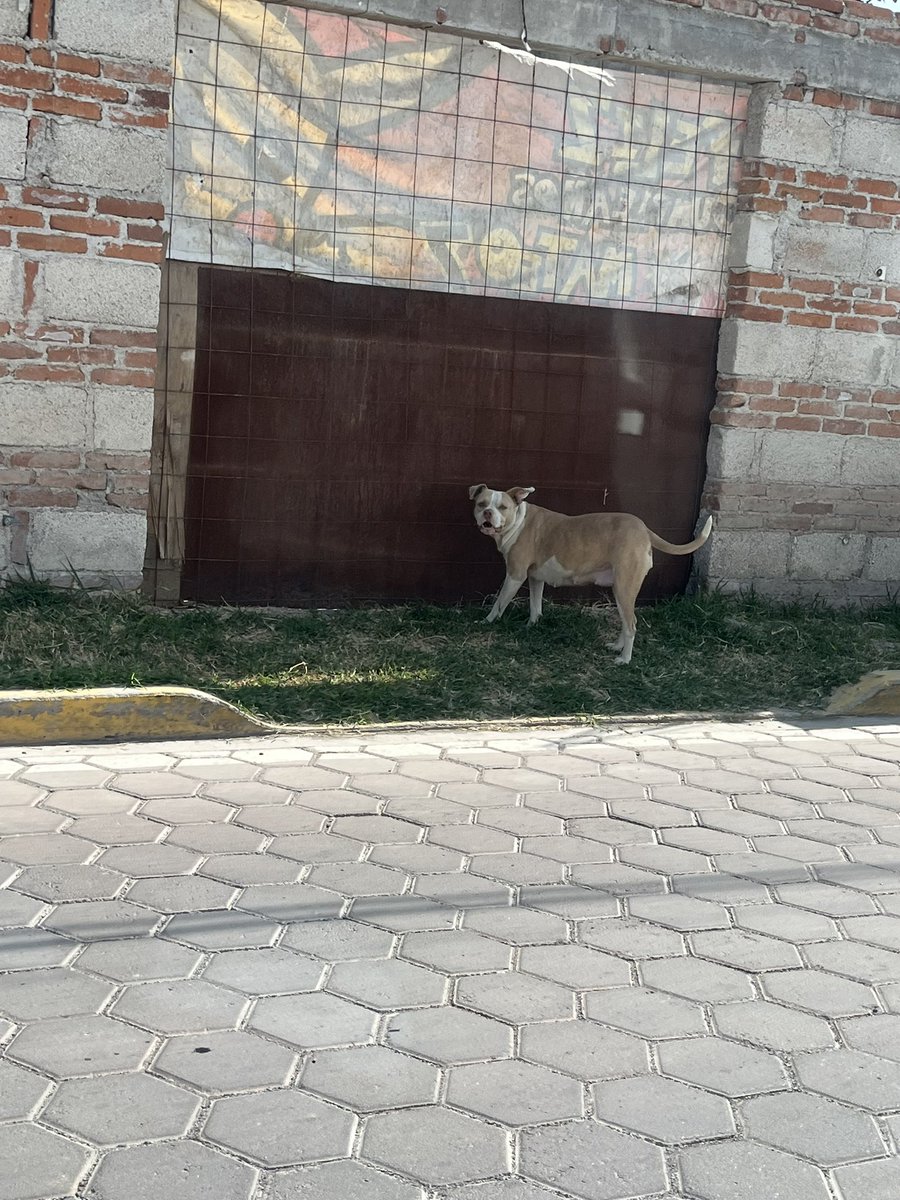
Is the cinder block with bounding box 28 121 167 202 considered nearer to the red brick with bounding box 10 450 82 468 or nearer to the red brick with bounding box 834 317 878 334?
the red brick with bounding box 10 450 82 468

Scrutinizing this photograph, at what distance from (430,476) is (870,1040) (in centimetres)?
535

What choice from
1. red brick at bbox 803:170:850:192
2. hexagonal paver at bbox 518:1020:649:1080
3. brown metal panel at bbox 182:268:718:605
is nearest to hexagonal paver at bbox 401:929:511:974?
hexagonal paver at bbox 518:1020:649:1080

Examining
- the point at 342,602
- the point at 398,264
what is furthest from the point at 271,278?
the point at 342,602

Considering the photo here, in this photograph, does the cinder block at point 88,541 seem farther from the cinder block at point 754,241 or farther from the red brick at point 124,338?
the cinder block at point 754,241

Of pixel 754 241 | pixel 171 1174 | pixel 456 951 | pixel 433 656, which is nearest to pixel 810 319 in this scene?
pixel 754 241

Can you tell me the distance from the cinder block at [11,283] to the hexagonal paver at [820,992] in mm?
5283

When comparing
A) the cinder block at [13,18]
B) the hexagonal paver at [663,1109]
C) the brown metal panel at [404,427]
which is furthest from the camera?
the brown metal panel at [404,427]

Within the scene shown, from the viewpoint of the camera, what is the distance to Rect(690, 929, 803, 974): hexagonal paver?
393 centimetres

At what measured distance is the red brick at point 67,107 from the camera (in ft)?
22.6

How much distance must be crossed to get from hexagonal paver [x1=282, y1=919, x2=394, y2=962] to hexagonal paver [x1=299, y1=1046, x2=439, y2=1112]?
545 mm

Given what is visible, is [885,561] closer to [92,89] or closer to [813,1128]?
[92,89]

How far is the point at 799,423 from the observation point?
29.5ft

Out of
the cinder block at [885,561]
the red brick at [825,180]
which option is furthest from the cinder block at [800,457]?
the red brick at [825,180]

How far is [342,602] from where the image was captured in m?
8.28
